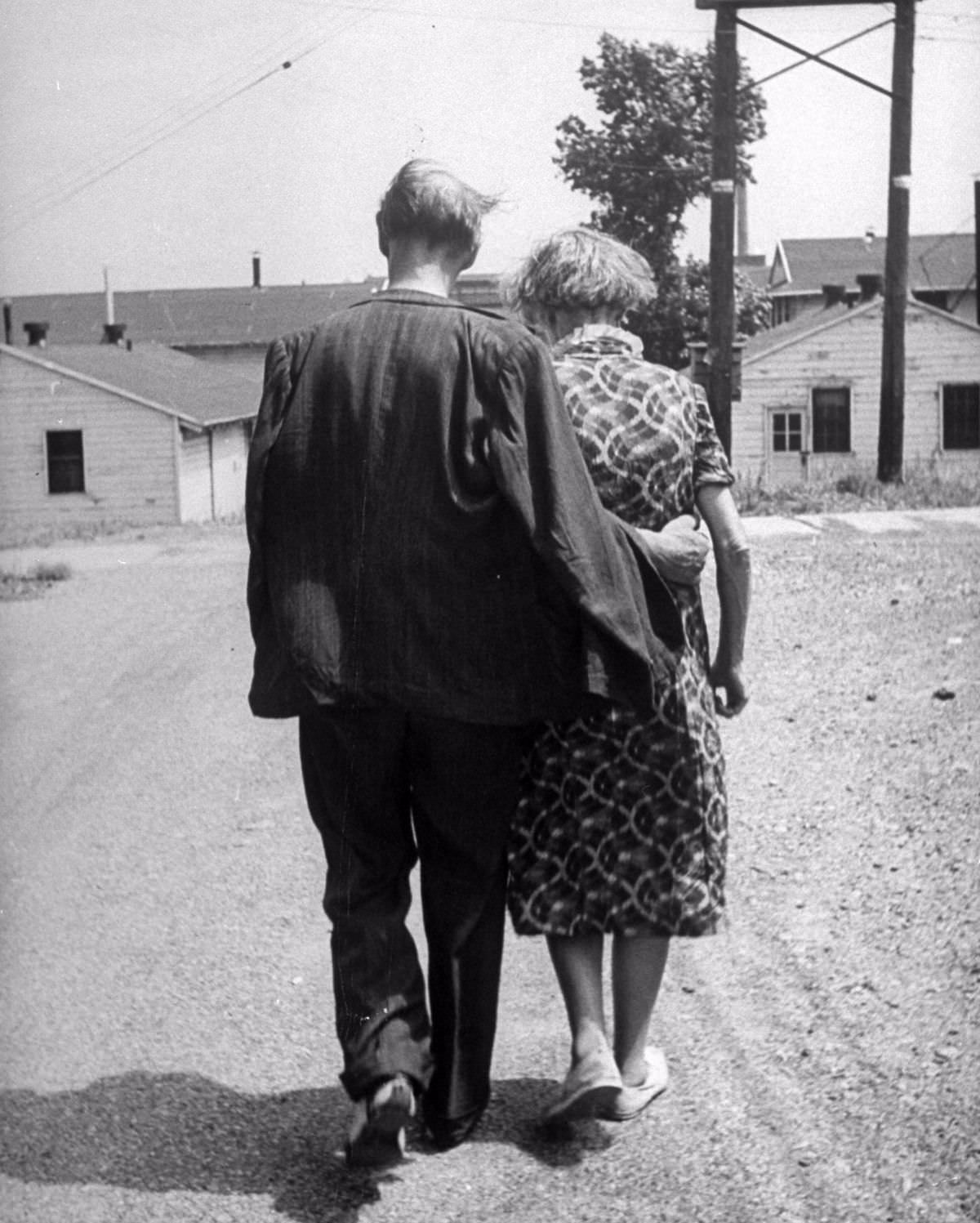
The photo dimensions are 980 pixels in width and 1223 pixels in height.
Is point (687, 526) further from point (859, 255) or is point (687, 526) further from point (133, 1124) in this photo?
point (859, 255)

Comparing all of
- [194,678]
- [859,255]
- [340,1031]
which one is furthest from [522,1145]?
[859,255]

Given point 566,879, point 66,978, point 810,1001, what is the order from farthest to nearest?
point 66,978, point 810,1001, point 566,879

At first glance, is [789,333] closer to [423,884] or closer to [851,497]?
[851,497]

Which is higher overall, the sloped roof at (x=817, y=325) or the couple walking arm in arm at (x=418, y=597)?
the sloped roof at (x=817, y=325)

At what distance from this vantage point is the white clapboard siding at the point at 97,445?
40125mm

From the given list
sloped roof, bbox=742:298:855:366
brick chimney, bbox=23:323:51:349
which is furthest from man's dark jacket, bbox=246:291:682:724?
brick chimney, bbox=23:323:51:349

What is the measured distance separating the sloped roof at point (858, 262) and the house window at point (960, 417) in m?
5.28

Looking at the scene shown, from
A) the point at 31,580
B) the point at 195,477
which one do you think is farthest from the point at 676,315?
the point at 31,580

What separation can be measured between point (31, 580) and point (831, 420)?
2266cm

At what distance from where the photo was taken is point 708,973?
434cm

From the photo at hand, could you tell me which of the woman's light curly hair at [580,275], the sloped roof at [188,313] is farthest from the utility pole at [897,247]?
the sloped roof at [188,313]

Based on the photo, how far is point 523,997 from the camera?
13.9 feet

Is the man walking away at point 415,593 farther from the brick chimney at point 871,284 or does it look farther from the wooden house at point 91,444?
the wooden house at point 91,444

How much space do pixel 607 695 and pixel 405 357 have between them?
27.3 inches
